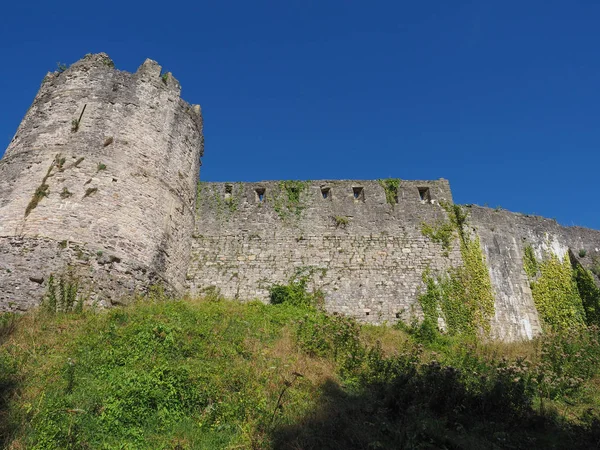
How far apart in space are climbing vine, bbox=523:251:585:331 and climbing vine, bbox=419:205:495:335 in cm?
199

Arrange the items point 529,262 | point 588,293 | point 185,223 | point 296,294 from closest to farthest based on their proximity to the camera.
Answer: point 296,294 < point 185,223 < point 588,293 < point 529,262

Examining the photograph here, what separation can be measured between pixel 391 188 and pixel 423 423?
477 inches

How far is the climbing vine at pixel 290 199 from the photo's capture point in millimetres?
16547

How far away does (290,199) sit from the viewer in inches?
666

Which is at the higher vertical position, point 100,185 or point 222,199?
point 222,199

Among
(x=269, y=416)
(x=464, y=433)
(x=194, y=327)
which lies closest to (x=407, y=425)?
(x=464, y=433)

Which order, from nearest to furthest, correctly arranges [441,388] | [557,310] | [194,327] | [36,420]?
1. [36,420]
2. [441,388]
3. [194,327]
4. [557,310]

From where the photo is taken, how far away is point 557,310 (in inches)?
604

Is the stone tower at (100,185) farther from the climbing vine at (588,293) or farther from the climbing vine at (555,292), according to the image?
the climbing vine at (588,293)

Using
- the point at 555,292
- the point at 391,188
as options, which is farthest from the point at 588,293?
the point at 391,188

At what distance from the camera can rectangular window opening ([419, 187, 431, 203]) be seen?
17.0 meters

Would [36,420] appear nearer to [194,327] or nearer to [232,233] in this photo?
[194,327]

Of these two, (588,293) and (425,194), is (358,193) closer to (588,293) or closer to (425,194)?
(425,194)

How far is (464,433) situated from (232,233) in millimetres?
11367
